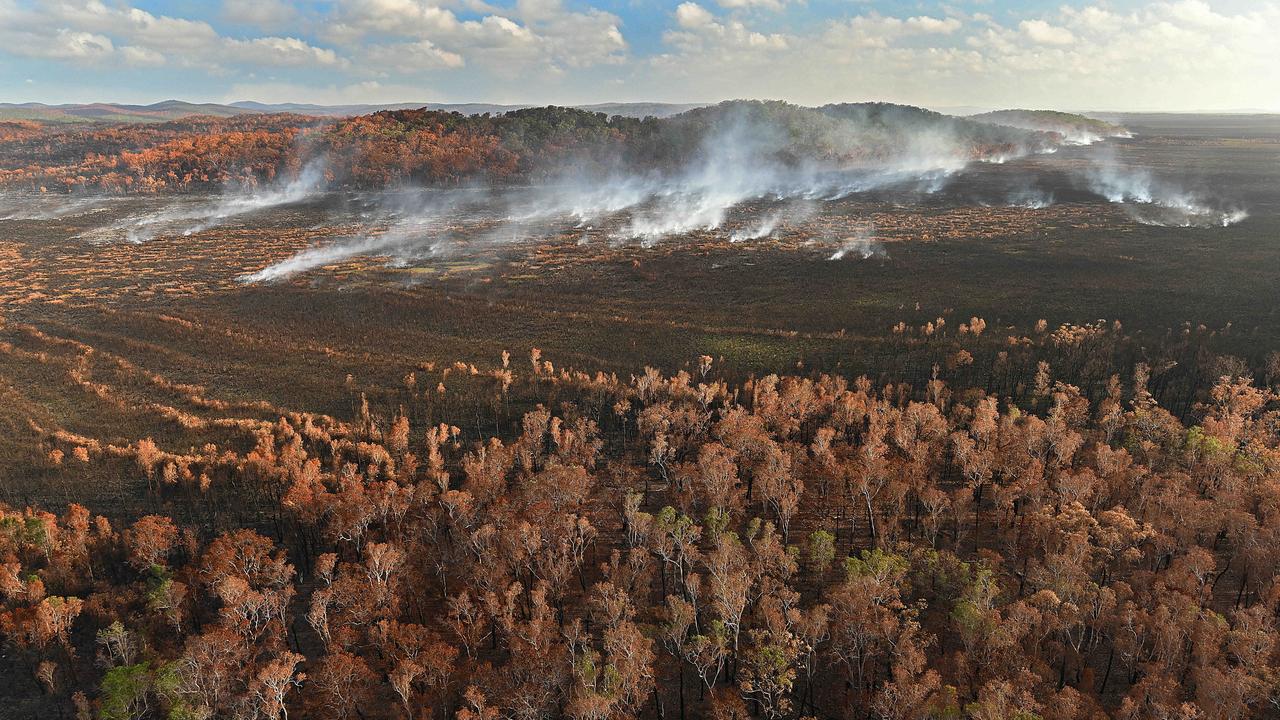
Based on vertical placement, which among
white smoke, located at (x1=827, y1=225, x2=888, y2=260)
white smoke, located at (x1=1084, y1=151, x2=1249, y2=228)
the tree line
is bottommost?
the tree line

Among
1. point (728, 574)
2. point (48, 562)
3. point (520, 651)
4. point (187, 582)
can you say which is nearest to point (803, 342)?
point (728, 574)

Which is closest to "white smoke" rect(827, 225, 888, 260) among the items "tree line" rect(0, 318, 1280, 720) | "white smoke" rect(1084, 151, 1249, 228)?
"white smoke" rect(1084, 151, 1249, 228)

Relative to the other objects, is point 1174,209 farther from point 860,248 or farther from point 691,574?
point 691,574

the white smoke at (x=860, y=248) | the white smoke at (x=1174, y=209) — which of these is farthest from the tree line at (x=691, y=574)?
the white smoke at (x=1174, y=209)

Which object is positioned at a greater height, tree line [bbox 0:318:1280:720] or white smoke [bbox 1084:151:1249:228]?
white smoke [bbox 1084:151:1249:228]

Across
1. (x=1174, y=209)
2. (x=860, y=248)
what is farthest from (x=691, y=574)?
(x=1174, y=209)

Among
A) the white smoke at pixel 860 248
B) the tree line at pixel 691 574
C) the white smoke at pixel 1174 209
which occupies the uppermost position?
the white smoke at pixel 1174 209

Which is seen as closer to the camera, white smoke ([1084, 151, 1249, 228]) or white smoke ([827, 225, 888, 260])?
white smoke ([827, 225, 888, 260])

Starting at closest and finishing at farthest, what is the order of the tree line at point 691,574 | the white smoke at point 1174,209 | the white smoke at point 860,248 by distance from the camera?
the tree line at point 691,574 < the white smoke at point 860,248 < the white smoke at point 1174,209

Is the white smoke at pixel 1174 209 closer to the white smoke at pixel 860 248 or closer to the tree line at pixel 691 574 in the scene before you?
the white smoke at pixel 860 248

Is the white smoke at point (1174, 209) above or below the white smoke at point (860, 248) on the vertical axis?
above

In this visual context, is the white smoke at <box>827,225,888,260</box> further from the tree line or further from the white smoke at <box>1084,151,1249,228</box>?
the tree line
